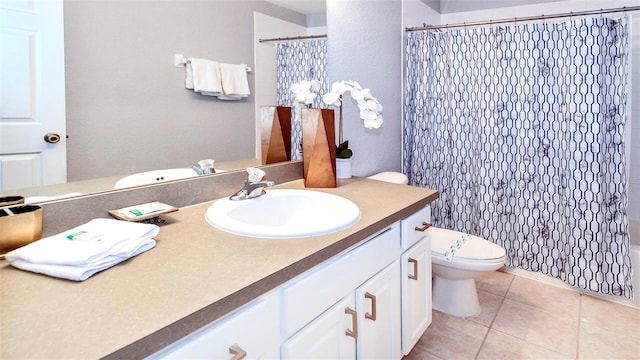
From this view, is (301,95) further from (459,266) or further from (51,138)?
(459,266)

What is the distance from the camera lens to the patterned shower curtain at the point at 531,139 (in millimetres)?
2143

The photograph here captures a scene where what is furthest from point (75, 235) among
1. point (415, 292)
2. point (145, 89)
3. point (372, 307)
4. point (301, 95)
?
point (415, 292)

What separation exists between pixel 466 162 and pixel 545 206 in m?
0.56

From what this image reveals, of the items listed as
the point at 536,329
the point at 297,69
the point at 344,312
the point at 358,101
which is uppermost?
the point at 297,69

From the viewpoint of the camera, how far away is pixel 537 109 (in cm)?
236

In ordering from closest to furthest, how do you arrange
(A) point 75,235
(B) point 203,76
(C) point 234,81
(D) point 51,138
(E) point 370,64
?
(A) point 75,235, (D) point 51,138, (B) point 203,76, (C) point 234,81, (E) point 370,64

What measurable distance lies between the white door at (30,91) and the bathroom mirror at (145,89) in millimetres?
28

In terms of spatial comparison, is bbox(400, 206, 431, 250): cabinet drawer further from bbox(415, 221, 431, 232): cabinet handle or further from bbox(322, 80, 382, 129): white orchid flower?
bbox(322, 80, 382, 129): white orchid flower

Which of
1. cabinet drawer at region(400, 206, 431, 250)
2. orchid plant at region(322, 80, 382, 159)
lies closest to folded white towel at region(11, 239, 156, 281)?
cabinet drawer at region(400, 206, 431, 250)

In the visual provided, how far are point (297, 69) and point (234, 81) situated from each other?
389 millimetres

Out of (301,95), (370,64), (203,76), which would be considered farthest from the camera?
(370,64)

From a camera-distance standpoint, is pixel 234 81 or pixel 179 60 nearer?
pixel 179 60

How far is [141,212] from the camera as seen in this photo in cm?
108

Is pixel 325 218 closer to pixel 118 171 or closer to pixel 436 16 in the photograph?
pixel 118 171
